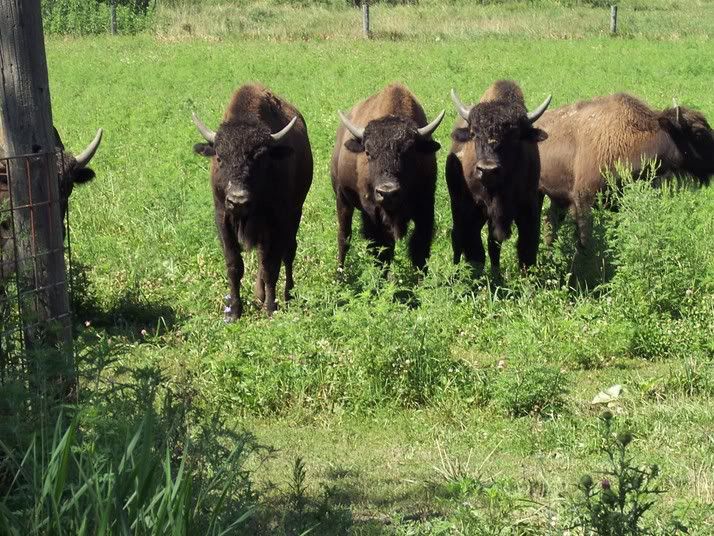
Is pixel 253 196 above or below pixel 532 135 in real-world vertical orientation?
below

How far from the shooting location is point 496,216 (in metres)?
10.4

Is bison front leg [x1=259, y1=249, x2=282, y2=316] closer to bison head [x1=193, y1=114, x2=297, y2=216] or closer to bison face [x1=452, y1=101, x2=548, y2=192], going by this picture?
bison head [x1=193, y1=114, x2=297, y2=216]

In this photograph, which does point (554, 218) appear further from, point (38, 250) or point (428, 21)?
point (428, 21)

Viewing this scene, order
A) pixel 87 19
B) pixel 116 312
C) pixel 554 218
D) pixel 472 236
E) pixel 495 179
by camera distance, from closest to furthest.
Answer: pixel 116 312
pixel 495 179
pixel 472 236
pixel 554 218
pixel 87 19

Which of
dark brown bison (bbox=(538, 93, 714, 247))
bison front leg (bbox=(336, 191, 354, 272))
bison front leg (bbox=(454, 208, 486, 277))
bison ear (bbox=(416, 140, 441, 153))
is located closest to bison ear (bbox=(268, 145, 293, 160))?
bison ear (bbox=(416, 140, 441, 153))

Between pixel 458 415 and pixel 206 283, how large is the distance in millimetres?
3887

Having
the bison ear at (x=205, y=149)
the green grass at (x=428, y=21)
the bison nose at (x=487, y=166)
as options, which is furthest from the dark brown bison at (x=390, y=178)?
the green grass at (x=428, y=21)

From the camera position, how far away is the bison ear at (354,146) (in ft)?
34.6

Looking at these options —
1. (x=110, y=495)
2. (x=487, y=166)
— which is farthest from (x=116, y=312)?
(x=110, y=495)

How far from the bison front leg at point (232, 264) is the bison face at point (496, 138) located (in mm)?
2393

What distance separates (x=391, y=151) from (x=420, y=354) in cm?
353

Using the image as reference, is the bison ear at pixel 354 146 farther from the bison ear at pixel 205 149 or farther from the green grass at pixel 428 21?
the green grass at pixel 428 21

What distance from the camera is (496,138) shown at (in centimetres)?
1021

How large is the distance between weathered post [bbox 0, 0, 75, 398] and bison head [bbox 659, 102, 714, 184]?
769cm
